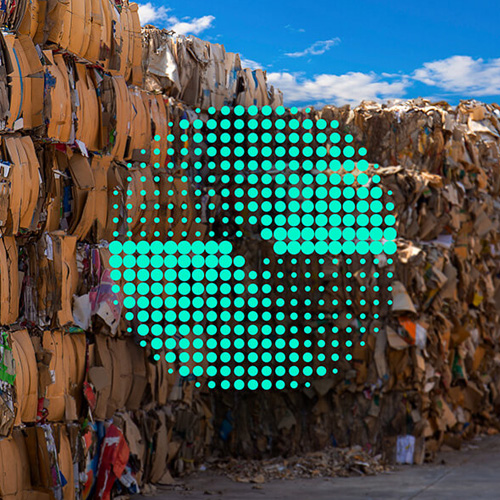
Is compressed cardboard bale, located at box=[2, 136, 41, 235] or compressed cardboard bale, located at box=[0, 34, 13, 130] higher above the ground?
compressed cardboard bale, located at box=[0, 34, 13, 130]

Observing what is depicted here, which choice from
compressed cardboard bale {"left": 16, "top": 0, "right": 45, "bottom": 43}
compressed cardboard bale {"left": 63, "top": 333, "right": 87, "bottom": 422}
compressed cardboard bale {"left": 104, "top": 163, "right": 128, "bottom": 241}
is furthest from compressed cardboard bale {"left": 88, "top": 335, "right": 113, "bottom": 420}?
compressed cardboard bale {"left": 16, "top": 0, "right": 45, "bottom": 43}

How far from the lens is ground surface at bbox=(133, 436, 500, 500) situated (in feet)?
19.2

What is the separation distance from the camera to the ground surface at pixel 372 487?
19.2 feet

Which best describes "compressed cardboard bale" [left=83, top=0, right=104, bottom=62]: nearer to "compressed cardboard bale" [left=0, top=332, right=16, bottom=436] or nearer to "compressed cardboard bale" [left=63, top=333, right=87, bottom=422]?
"compressed cardboard bale" [left=63, top=333, right=87, bottom=422]

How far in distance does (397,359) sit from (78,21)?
374 cm

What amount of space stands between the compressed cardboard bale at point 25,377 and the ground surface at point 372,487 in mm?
1634

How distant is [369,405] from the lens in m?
6.96

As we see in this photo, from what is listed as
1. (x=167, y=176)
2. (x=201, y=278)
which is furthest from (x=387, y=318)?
(x=167, y=176)

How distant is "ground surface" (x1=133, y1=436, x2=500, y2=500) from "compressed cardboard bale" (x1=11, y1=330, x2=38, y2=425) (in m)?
1.63

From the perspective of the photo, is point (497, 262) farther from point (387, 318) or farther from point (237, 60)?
point (237, 60)

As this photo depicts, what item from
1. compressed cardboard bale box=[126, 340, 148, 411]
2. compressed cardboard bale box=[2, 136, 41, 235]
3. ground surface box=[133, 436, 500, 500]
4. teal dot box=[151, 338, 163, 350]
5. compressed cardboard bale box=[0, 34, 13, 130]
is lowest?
ground surface box=[133, 436, 500, 500]

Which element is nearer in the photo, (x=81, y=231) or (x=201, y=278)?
(x=81, y=231)

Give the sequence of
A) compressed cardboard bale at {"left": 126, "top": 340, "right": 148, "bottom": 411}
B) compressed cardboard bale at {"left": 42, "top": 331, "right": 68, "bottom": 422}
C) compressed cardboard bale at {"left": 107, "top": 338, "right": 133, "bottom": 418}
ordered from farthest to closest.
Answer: compressed cardboard bale at {"left": 126, "top": 340, "right": 148, "bottom": 411}, compressed cardboard bale at {"left": 107, "top": 338, "right": 133, "bottom": 418}, compressed cardboard bale at {"left": 42, "top": 331, "right": 68, "bottom": 422}

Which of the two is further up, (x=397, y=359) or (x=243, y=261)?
(x=243, y=261)
